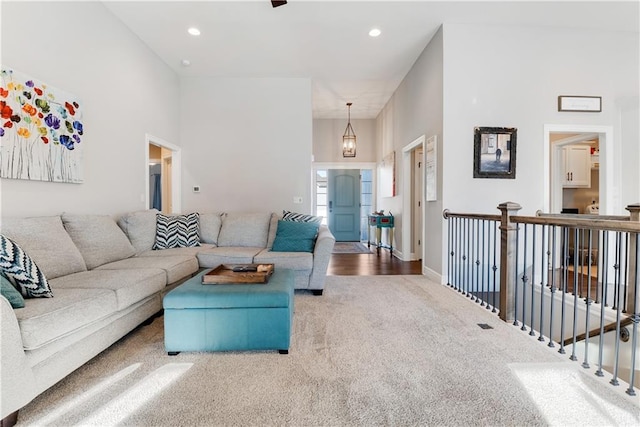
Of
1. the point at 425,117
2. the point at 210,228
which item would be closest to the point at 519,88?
the point at 425,117

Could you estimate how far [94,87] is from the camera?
3059mm

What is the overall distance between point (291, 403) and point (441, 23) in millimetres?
4094

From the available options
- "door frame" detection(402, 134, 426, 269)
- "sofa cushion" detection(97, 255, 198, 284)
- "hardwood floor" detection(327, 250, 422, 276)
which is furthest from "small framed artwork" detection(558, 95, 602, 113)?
"sofa cushion" detection(97, 255, 198, 284)

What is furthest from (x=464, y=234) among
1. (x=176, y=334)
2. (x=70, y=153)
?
(x=70, y=153)

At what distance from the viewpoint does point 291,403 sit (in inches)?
58.1

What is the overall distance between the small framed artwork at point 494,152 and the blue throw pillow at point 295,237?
2.09 meters

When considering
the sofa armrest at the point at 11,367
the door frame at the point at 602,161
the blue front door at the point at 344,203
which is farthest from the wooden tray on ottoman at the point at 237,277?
the blue front door at the point at 344,203

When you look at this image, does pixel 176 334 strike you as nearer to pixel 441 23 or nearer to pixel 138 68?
pixel 138 68

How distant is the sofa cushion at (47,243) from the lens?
2.05 metres

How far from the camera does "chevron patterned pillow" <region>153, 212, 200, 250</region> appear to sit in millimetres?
3531

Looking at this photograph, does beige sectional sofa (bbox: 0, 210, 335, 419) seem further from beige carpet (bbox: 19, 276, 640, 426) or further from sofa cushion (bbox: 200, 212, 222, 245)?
beige carpet (bbox: 19, 276, 640, 426)

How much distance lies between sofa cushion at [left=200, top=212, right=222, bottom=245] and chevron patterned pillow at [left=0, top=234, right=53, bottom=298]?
227cm

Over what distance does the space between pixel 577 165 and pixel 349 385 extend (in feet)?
20.3

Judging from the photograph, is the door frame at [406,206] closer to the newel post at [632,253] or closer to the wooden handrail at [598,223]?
the newel post at [632,253]
